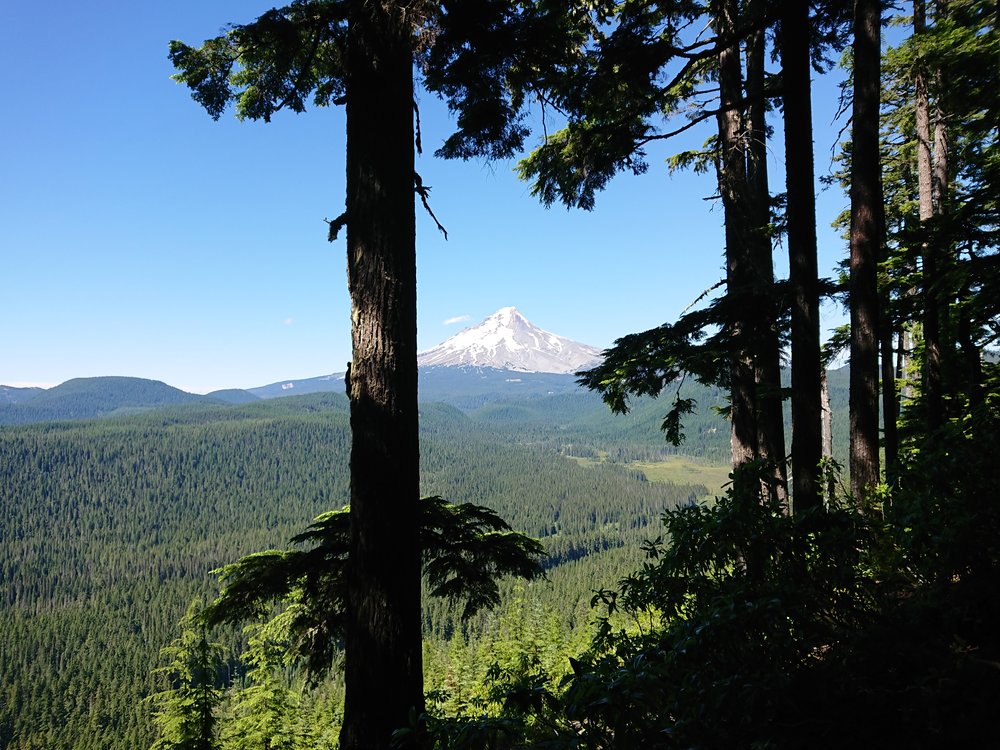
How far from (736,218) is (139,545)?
168 meters

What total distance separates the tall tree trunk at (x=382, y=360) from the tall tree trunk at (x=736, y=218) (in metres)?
4.23

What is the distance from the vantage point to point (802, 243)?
4898 mm

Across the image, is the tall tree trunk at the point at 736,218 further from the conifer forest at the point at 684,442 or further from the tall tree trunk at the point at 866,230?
the tall tree trunk at the point at 866,230

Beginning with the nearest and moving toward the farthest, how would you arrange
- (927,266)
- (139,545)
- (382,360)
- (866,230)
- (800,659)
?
(800,659), (382,360), (866,230), (927,266), (139,545)

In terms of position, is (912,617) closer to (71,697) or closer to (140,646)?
(71,697)

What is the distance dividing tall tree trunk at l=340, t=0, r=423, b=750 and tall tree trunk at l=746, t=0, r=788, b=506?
4.19 m

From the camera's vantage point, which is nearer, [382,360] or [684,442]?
[382,360]

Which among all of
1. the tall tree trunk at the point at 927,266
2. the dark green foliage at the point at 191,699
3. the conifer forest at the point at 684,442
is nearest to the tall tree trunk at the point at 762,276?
the conifer forest at the point at 684,442

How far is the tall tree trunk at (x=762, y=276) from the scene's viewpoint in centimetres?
573

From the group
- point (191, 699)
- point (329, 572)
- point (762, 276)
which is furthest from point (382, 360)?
point (191, 699)

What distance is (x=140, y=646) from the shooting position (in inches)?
3014

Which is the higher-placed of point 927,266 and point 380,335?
point 927,266

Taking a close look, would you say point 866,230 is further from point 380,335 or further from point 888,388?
point 380,335

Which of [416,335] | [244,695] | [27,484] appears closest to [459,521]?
[416,335]
